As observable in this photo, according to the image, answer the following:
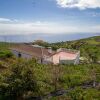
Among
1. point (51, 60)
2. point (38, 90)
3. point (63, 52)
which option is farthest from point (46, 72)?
point (63, 52)

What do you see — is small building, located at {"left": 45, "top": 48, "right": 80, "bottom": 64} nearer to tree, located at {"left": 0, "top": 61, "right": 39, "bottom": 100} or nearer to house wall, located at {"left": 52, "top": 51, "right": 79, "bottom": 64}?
house wall, located at {"left": 52, "top": 51, "right": 79, "bottom": 64}

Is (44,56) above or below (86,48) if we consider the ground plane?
above

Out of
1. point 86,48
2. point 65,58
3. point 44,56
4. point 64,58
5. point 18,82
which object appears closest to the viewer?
point 18,82

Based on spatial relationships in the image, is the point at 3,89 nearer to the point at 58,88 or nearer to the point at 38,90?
the point at 38,90

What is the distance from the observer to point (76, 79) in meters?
36.1

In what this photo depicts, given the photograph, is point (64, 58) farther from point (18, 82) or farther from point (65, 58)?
point (18, 82)

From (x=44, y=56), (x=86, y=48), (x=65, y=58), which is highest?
(x=44, y=56)

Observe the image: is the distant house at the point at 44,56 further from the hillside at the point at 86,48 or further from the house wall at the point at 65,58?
the hillside at the point at 86,48

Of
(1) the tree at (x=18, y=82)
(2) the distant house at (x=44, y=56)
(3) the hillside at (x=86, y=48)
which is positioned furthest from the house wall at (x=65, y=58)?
(1) the tree at (x=18, y=82)

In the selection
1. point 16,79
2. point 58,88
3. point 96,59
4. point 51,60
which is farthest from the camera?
point 96,59

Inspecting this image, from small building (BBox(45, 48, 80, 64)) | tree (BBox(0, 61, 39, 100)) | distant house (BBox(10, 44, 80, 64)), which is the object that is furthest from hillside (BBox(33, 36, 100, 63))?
tree (BBox(0, 61, 39, 100))

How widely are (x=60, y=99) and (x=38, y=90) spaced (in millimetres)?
2520

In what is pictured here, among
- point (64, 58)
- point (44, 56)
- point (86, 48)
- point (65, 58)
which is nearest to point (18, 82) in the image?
point (44, 56)

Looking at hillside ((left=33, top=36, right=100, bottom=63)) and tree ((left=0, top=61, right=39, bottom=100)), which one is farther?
hillside ((left=33, top=36, right=100, bottom=63))
